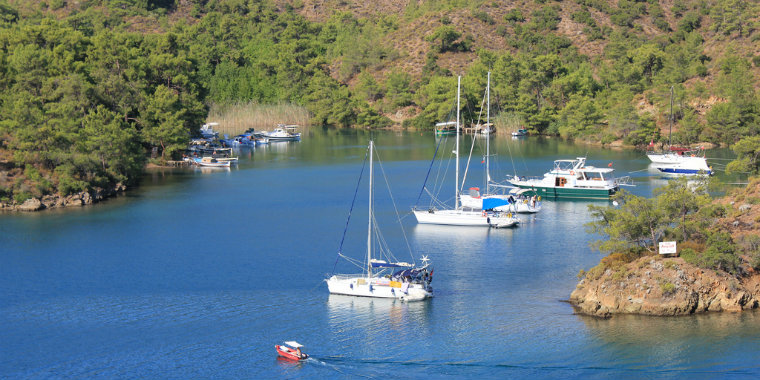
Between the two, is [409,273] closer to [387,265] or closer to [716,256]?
[387,265]

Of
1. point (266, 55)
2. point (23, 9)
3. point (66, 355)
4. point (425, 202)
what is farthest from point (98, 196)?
point (23, 9)

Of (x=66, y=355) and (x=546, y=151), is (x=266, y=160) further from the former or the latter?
(x=66, y=355)

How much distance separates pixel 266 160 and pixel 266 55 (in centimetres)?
7791

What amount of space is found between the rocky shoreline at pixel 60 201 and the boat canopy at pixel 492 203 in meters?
35.7

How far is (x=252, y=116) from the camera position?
491 ft

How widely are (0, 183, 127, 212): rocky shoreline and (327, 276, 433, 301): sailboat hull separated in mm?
37599

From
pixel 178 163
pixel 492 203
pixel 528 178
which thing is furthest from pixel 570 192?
pixel 178 163

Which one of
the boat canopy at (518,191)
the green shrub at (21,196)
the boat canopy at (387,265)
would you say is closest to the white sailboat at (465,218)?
the boat canopy at (518,191)

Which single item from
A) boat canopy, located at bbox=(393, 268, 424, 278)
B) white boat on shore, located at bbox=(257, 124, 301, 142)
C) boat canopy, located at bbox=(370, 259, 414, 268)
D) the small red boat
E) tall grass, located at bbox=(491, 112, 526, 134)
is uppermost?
tall grass, located at bbox=(491, 112, 526, 134)

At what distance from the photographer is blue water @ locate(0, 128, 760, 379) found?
1484 inches

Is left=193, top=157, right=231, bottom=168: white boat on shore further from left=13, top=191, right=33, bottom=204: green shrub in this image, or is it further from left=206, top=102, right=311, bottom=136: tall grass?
left=206, top=102, right=311, bottom=136: tall grass

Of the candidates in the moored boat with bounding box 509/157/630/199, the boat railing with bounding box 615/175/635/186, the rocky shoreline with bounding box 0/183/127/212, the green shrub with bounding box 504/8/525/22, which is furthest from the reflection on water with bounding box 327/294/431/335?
the green shrub with bounding box 504/8/525/22

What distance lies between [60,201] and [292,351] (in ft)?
146

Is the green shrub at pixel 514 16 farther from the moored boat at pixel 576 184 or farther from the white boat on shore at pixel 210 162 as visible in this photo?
the moored boat at pixel 576 184
